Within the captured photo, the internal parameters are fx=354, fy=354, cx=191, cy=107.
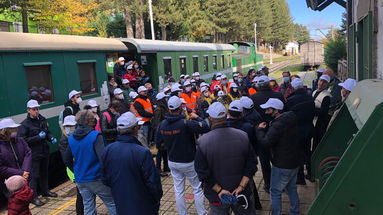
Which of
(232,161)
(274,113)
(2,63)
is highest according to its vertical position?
(2,63)

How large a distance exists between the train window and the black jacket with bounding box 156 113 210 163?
4.39 m

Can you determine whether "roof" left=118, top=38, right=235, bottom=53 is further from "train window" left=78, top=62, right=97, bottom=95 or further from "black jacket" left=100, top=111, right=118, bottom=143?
"black jacket" left=100, top=111, right=118, bottom=143

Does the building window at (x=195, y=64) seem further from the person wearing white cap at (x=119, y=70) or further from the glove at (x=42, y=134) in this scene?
the glove at (x=42, y=134)

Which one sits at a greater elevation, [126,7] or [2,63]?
[126,7]

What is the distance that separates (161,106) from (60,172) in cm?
308

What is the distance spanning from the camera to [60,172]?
8.34 m

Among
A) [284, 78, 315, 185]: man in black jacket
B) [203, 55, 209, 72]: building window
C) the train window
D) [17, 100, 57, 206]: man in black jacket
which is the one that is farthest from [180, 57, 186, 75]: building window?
[284, 78, 315, 185]: man in black jacket

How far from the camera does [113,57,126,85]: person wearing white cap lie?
1003cm

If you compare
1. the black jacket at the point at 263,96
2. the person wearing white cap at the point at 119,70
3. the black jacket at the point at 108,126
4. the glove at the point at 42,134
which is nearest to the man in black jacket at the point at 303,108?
the black jacket at the point at 263,96

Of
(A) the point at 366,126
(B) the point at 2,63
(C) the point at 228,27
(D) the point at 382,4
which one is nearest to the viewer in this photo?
(A) the point at 366,126

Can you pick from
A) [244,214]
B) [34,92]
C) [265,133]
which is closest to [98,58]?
[34,92]

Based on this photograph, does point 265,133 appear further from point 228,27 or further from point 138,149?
point 228,27

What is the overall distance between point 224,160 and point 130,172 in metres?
0.92

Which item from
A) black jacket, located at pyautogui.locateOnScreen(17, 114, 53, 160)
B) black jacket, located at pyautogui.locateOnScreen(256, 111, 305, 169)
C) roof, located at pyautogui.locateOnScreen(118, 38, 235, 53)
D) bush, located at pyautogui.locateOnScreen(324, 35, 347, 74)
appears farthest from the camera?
bush, located at pyautogui.locateOnScreen(324, 35, 347, 74)
